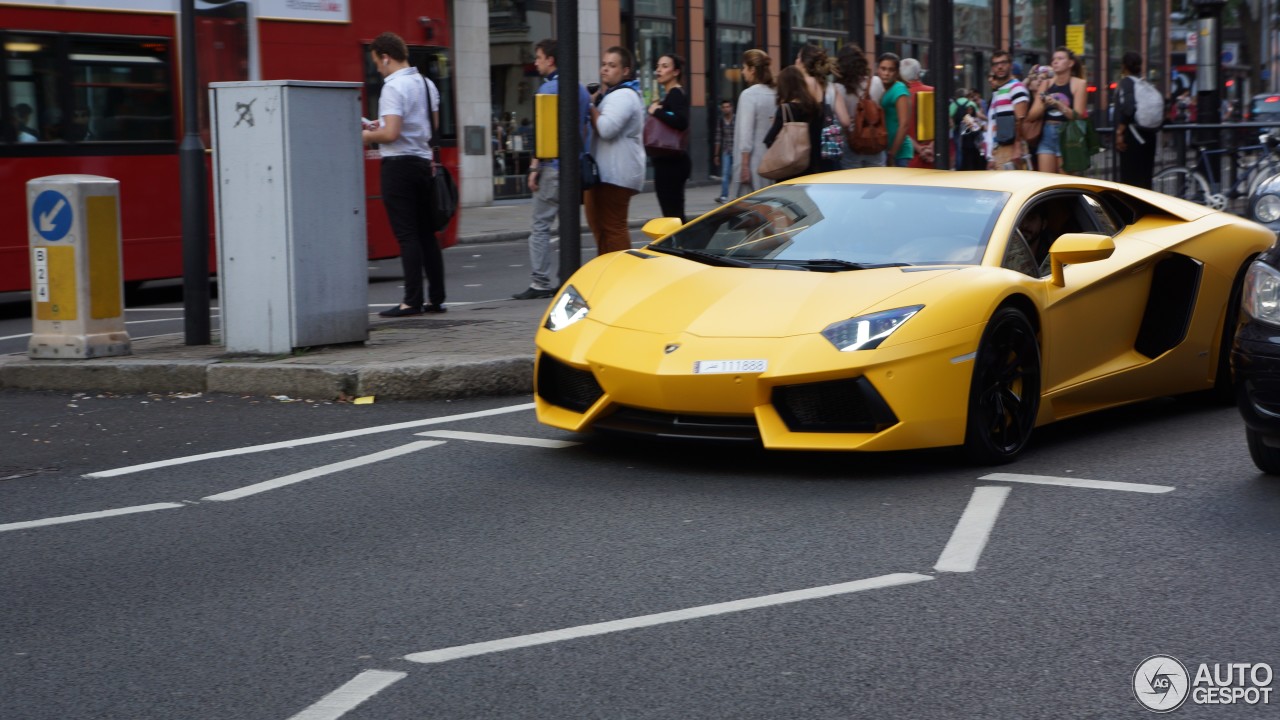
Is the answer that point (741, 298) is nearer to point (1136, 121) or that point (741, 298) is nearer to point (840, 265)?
point (840, 265)

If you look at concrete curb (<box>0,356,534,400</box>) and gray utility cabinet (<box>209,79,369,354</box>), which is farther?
gray utility cabinet (<box>209,79,369,354</box>)

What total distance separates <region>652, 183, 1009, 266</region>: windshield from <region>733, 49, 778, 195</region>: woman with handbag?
5276 mm

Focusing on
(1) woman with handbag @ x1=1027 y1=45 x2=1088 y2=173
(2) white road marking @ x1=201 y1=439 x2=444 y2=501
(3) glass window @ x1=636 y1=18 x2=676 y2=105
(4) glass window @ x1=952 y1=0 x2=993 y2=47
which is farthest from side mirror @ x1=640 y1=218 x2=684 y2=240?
(4) glass window @ x1=952 y1=0 x2=993 y2=47

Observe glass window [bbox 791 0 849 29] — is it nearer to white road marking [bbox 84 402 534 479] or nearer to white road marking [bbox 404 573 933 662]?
white road marking [bbox 84 402 534 479]

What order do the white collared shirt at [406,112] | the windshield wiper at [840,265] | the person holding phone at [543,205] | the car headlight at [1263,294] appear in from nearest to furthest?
the car headlight at [1263,294] < the windshield wiper at [840,265] < the white collared shirt at [406,112] < the person holding phone at [543,205]

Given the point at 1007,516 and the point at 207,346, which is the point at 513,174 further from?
the point at 1007,516

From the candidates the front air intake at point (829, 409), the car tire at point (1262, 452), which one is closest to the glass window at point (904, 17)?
the car tire at point (1262, 452)

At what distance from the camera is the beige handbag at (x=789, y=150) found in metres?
12.2

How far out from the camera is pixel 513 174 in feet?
98.3

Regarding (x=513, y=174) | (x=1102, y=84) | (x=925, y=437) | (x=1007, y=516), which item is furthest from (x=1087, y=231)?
(x=1102, y=84)

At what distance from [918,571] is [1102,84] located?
54.6 metres

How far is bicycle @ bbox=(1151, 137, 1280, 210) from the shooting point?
18.4 m

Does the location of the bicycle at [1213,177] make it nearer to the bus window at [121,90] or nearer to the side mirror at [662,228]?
the bus window at [121,90]

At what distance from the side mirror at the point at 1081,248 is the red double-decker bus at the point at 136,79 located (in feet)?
26.9
